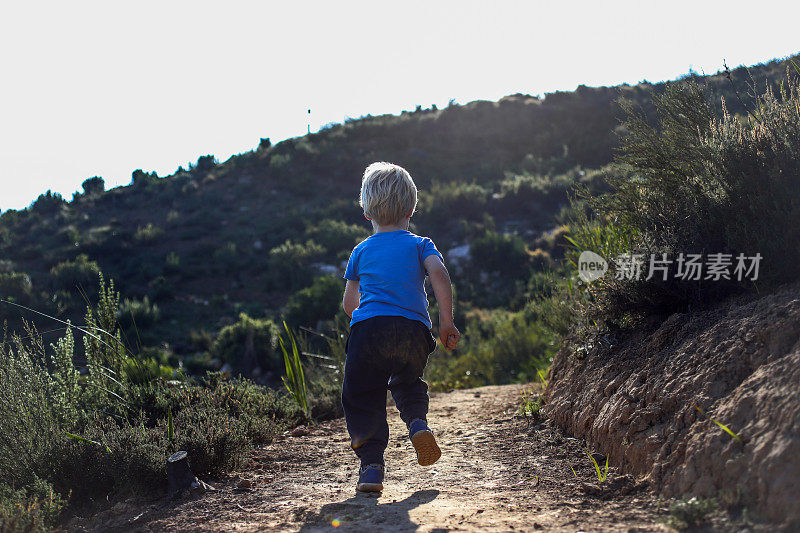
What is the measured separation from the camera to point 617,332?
4.12 metres

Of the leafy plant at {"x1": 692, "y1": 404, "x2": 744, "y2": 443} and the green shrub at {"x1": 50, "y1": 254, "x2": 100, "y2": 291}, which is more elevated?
the green shrub at {"x1": 50, "y1": 254, "x2": 100, "y2": 291}

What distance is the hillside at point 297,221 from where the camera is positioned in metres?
16.8

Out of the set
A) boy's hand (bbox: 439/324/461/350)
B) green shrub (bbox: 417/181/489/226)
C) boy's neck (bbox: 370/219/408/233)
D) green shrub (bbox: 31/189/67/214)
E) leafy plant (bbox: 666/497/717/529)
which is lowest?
leafy plant (bbox: 666/497/717/529)

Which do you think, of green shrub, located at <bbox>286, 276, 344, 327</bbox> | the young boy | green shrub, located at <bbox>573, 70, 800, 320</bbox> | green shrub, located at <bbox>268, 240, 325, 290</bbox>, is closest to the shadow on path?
the young boy

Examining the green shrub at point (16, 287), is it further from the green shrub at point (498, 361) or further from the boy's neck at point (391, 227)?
the boy's neck at point (391, 227)

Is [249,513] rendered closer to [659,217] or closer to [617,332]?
[617,332]

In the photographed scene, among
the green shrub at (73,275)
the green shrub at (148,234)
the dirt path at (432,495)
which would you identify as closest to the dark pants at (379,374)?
the dirt path at (432,495)

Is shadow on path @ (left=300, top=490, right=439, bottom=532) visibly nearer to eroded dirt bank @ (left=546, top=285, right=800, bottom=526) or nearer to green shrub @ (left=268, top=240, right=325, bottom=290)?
eroded dirt bank @ (left=546, top=285, right=800, bottom=526)

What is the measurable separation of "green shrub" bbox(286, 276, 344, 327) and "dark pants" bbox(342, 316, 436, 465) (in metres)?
11.4

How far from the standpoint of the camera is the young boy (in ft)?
10.4

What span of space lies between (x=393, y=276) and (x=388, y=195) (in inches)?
17.7

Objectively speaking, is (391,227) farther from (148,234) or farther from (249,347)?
(148,234)

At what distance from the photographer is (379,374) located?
3244 millimetres

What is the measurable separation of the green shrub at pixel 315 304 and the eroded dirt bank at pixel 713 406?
1135 cm
